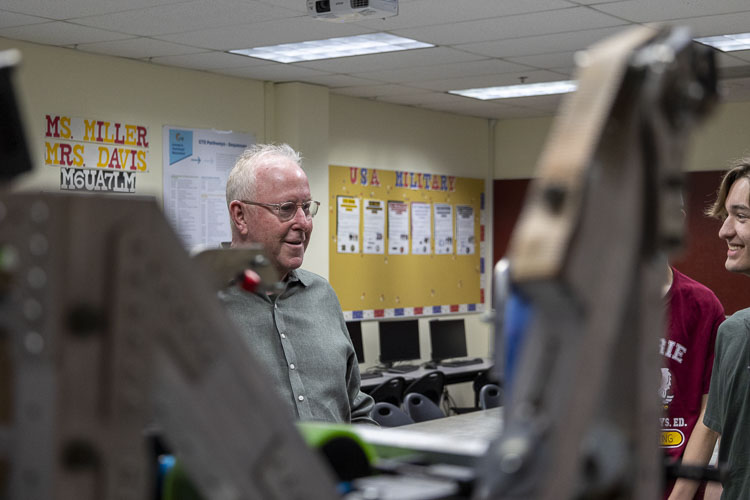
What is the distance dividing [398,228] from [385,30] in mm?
3553

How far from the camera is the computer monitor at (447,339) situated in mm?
9404

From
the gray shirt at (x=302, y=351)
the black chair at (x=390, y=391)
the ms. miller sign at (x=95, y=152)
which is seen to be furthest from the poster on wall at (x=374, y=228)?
the gray shirt at (x=302, y=351)

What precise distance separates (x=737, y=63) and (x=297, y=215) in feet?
17.5

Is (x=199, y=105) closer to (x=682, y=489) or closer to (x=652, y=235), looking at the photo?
(x=682, y=489)

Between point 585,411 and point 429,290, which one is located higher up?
point 585,411

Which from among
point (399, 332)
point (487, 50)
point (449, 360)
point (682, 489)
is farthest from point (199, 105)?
point (682, 489)

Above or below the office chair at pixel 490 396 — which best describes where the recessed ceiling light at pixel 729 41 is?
above

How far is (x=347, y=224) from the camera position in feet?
28.6

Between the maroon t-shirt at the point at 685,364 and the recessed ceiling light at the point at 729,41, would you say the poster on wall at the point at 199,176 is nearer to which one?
the recessed ceiling light at the point at 729,41

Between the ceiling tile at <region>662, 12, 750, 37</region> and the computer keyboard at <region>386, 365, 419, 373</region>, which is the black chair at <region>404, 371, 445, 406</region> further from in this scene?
the ceiling tile at <region>662, 12, 750, 37</region>

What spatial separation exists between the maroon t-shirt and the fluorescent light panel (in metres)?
3.37

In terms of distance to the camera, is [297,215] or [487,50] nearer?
[297,215]

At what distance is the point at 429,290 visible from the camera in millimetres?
9719

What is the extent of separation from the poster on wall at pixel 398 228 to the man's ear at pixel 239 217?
627 centimetres
